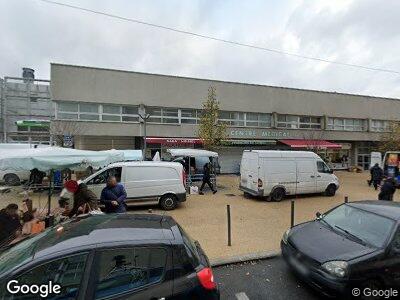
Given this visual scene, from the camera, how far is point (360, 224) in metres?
4.94

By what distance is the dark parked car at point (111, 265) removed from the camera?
96.3 inches

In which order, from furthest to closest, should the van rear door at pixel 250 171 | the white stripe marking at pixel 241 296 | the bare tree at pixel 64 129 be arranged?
the bare tree at pixel 64 129 < the van rear door at pixel 250 171 < the white stripe marking at pixel 241 296

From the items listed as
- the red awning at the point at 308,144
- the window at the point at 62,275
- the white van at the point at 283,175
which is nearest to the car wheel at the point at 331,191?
the white van at the point at 283,175

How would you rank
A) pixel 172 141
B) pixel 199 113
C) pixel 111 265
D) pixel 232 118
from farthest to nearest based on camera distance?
1. pixel 232 118
2. pixel 199 113
3. pixel 172 141
4. pixel 111 265

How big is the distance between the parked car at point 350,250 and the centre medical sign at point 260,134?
18896 millimetres

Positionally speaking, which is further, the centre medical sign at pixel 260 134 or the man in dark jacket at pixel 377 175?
the centre medical sign at pixel 260 134

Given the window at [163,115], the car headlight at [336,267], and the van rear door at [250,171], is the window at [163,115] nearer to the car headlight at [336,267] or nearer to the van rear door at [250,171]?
the van rear door at [250,171]

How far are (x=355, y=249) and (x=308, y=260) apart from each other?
2.36ft

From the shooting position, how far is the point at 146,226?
3.14 metres

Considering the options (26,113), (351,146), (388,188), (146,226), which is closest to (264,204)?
(388,188)

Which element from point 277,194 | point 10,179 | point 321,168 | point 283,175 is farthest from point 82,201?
point 10,179

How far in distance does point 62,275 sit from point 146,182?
7876mm

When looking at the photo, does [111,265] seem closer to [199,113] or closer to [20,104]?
[199,113]

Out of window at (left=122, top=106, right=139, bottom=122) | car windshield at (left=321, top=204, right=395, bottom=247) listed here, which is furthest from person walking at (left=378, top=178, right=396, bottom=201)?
window at (left=122, top=106, right=139, bottom=122)
